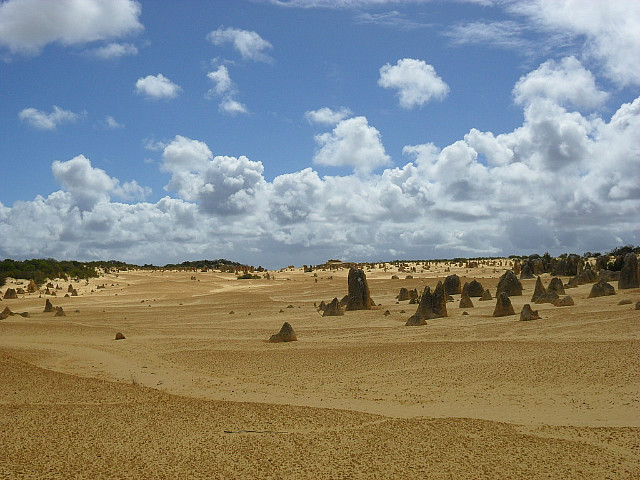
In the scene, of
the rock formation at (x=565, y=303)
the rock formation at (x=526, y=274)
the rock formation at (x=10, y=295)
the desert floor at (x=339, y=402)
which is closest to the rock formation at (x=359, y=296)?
the desert floor at (x=339, y=402)

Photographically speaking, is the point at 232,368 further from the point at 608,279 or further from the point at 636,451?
the point at 608,279

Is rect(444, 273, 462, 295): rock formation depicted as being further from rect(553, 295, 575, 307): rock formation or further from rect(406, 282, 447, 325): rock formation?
rect(406, 282, 447, 325): rock formation

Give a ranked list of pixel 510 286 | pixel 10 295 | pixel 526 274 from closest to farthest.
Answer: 1. pixel 510 286
2. pixel 10 295
3. pixel 526 274

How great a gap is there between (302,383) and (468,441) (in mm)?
4195

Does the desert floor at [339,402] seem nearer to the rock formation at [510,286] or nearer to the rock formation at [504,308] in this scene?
the rock formation at [504,308]

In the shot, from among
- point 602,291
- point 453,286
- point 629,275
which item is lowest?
point 453,286

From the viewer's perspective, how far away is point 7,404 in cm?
900

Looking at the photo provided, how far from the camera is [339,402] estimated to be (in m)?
9.09

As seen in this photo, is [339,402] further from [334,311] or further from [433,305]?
[334,311]

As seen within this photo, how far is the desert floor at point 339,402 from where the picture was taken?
6336 mm

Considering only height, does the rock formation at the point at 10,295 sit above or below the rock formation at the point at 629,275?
below

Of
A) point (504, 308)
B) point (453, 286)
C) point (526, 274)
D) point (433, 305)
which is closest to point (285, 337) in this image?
point (433, 305)

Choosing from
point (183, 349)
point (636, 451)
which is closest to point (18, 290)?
point (183, 349)

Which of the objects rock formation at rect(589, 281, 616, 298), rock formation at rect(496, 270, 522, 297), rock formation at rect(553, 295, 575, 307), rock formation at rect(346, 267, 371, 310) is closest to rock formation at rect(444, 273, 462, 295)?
rock formation at rect(496, 270, 522, 297)
